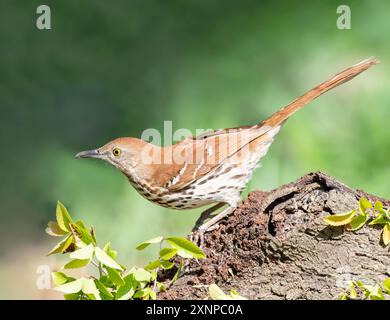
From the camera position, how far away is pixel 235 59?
552cm

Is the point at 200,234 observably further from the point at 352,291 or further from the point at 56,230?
the point at 352,291

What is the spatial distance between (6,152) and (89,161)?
2.56 feet

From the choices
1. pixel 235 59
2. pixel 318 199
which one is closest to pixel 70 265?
pixel 318 199

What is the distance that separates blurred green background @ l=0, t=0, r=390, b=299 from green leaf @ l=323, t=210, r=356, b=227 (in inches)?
86.8

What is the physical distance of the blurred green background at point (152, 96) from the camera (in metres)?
5.05

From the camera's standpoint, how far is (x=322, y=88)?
3984 millimetres

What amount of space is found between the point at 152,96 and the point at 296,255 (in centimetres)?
301

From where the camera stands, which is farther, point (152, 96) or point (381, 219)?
point (152, 96)

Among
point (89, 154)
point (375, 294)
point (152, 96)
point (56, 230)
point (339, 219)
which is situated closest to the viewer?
point (375, 294)

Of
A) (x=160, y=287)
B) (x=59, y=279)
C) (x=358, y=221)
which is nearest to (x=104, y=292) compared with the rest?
(x=59, y=279)

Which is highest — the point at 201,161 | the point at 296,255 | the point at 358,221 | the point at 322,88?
the point at 322,88

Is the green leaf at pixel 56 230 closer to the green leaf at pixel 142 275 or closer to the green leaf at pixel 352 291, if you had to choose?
the green leaf at pixel 142 275

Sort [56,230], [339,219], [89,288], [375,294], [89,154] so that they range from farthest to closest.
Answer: [89,154] → [56,230] → [339,219] → [89,288] → [375,294]

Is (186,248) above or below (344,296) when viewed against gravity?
above
